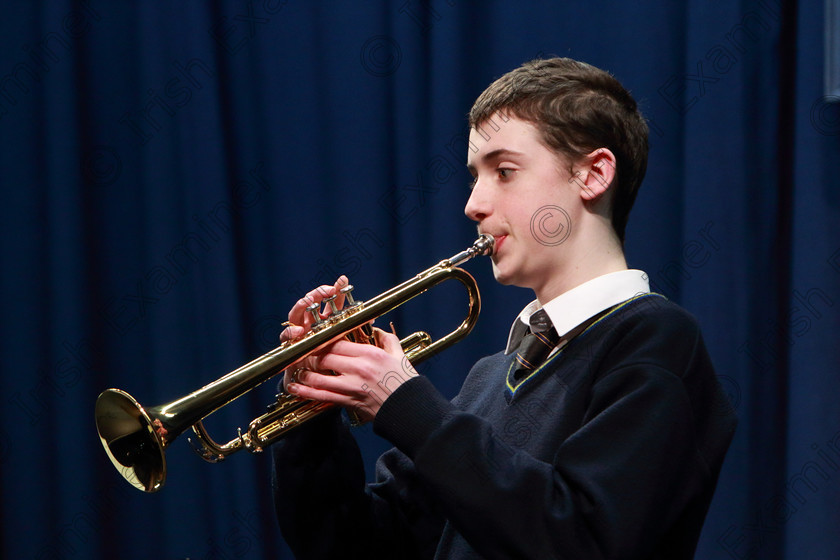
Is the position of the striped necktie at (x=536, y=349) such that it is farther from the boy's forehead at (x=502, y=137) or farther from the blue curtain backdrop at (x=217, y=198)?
the blue curtain backdrop at (x=217, y=198)

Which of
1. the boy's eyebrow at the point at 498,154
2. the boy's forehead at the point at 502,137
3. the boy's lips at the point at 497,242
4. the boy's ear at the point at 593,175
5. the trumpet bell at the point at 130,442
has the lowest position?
the trumpet bell at the point at 130,442

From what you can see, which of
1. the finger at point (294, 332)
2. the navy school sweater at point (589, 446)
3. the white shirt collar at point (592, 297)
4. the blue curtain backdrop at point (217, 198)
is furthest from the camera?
the blue curtain backdrop at point (217, 198)

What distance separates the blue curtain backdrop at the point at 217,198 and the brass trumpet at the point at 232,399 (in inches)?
31.5

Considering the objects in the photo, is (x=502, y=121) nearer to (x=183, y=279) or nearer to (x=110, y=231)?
(x=183, y=279)

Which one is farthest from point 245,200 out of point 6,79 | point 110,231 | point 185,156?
point 6,79

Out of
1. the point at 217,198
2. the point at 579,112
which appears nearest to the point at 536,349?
the point at 579,112

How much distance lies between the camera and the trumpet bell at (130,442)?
1146mm

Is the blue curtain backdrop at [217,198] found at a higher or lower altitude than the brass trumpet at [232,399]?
higher

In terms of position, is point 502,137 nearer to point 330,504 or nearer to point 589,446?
point 589,446

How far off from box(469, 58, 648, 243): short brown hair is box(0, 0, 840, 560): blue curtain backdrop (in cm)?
74

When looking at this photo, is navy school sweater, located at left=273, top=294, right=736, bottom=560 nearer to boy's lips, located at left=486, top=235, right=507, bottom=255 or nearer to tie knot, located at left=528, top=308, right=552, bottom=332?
tie knot, located at left=528, top=308, right=552, bottom=332

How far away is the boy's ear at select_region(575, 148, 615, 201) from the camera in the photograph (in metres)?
1.14


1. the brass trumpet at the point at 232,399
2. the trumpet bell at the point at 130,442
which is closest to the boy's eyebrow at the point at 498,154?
the brass trumpet at the point at 232,399

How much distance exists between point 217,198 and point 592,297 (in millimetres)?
1265
